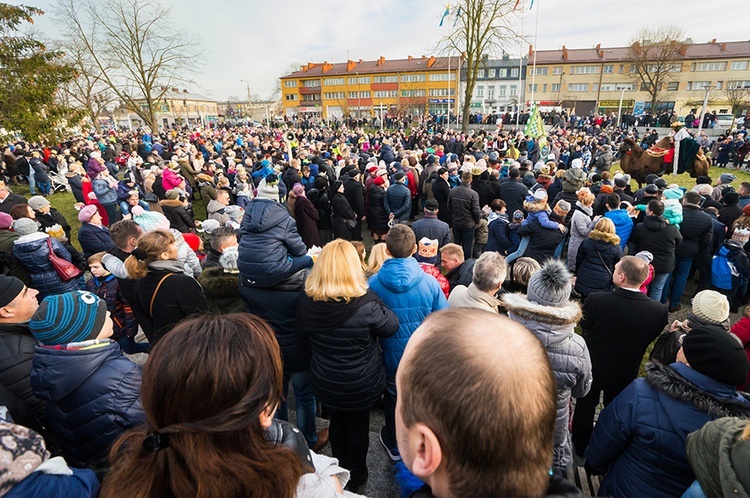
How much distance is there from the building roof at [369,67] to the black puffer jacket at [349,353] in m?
68.7

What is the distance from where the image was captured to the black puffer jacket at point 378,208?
7.57 metres

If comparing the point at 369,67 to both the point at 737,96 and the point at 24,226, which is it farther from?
the point at 24,226

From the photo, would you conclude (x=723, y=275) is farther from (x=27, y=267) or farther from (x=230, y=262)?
(x=27, y=267)

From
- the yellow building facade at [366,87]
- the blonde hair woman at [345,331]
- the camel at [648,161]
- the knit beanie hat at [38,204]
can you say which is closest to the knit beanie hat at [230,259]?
the blonde hair woman at [345,331]

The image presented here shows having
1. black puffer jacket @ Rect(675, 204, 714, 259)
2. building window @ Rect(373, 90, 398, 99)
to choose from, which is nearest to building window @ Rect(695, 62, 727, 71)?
building window @ Rect(373, 90, 398, 99)

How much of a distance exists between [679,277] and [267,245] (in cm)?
585

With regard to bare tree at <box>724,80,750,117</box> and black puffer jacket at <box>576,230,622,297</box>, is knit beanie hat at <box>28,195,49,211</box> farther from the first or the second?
bare tree at <box>724,80,750,117</box>

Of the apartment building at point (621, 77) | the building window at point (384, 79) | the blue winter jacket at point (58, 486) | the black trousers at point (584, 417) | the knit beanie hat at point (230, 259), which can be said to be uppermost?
the building window at point (384, 79)

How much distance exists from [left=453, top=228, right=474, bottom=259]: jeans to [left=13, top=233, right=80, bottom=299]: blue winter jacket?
19.2 ft

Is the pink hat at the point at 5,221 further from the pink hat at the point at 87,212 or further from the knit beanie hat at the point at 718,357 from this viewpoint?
the knit beanie hat at the point at 718,357

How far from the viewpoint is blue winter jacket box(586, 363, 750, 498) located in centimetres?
171

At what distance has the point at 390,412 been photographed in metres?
2.96

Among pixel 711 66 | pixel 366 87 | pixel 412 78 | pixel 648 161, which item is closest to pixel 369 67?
pixel 366 87

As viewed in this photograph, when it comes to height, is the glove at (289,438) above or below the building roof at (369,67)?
below
